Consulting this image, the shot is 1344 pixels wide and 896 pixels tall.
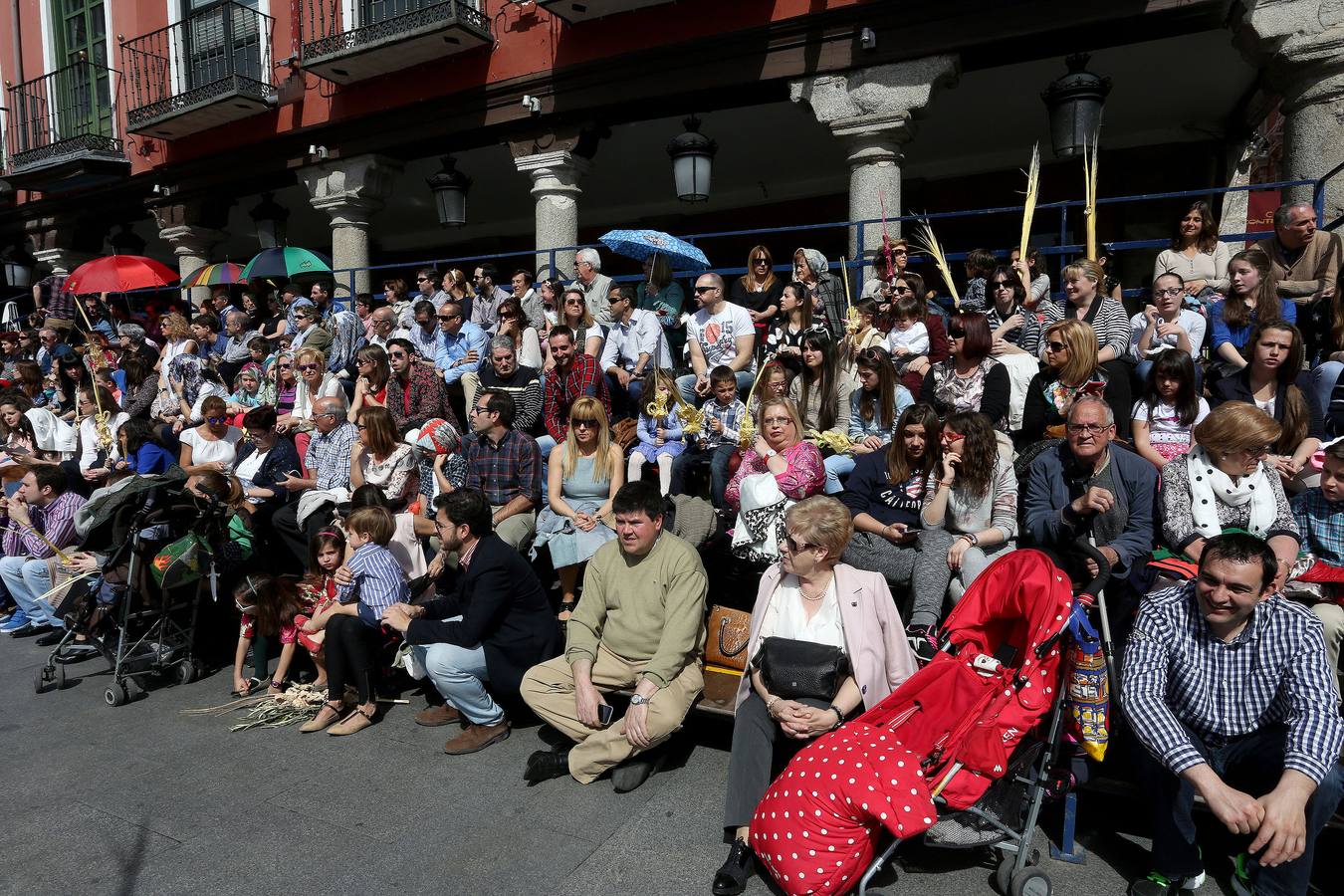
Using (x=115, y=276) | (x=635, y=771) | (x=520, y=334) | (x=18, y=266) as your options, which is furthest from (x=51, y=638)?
(x=18, y=266)

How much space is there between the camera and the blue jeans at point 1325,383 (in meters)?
4.87

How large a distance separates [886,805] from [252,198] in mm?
15606

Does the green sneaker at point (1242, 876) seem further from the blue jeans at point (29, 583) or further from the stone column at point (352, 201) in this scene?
the stone column at point (352, 201)

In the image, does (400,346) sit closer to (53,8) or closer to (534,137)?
(534,137)

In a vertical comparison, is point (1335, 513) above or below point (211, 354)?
below

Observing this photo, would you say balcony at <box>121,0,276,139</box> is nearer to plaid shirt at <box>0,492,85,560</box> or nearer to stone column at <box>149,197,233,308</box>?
stone column at <box>149,197,233,308</box>

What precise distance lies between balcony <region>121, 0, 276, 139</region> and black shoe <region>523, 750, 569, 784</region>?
38.6ft

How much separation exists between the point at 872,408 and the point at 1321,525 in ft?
8.19

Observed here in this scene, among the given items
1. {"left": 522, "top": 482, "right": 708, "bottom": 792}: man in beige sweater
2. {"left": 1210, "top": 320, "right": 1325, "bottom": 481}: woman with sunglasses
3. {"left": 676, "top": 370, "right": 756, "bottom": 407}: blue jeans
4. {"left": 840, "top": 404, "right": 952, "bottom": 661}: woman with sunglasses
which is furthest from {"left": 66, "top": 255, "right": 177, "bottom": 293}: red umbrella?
{"left": 1210, "top": 320, "right": 1325, "bottom": 481}: woman with sunglasses

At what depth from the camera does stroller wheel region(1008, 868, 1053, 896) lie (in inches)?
120

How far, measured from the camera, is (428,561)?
6.02 meters

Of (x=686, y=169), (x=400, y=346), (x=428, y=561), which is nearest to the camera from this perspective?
(x=428, y=561)

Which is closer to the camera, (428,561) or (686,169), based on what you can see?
(428,561)

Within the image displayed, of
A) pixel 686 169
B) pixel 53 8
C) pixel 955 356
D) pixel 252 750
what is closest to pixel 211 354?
pixel 686 169
